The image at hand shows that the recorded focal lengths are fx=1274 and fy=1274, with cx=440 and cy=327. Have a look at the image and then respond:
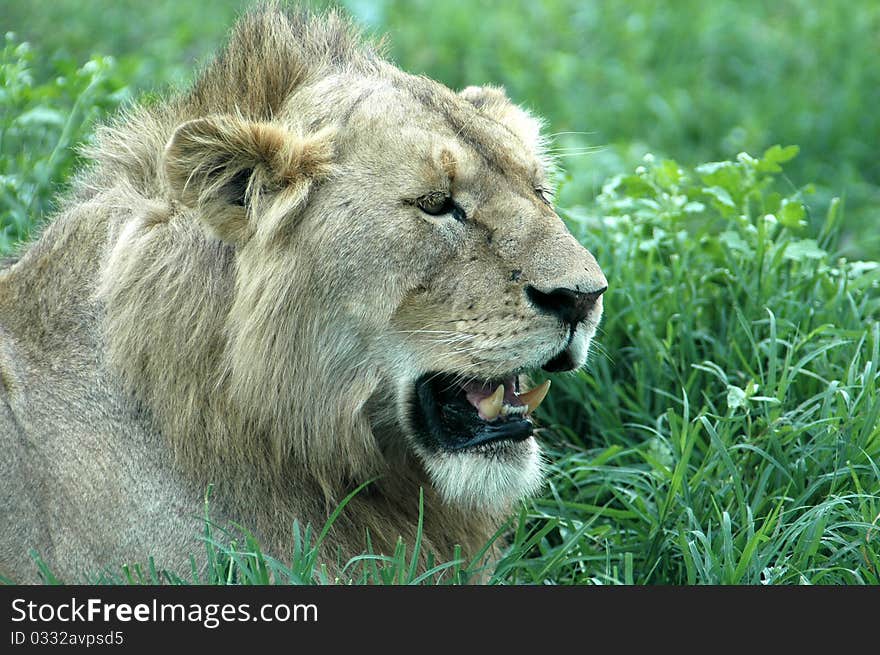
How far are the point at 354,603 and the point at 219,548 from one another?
380 millimetres

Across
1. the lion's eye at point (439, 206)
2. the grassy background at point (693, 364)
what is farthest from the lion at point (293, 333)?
the grassy background at point (693, 364)

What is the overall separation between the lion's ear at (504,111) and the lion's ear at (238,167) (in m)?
0.65

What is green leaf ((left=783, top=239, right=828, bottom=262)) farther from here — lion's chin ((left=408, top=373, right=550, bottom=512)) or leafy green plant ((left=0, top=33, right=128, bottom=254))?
leafy green plant ((left=0, top=33, right=128, bottom=254))

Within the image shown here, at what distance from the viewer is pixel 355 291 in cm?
301

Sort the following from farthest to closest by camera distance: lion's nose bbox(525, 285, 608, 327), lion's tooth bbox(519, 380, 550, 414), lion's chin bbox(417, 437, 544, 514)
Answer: lion's tooth bbox(519, 380, 550, 414)
lion's chin bbox(417, 437, 544, 514)
lion's nose bbox(525, 285, 608, 327)

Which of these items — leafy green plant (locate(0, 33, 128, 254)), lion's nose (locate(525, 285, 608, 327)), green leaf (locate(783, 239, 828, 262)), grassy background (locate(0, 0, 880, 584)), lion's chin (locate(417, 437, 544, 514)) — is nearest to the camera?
lion's nose (locate(525, 285, 608, 327))

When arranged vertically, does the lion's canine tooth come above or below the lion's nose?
below

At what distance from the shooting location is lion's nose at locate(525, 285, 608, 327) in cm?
295

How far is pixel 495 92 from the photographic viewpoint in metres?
3.65

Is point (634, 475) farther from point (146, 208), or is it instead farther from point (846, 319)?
point (146, 208)

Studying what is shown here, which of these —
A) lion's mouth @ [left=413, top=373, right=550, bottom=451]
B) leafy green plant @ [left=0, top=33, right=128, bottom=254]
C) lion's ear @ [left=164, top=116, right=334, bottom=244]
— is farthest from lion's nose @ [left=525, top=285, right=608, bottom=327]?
leafy green plant @ [left=0, top=33, right=128, bottom=254]

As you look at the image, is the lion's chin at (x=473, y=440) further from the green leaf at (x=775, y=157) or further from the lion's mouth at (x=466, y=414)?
the green leaf at (x=775, y=157)

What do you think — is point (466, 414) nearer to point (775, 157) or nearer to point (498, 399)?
point (498, 399)

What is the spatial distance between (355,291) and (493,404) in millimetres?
441
